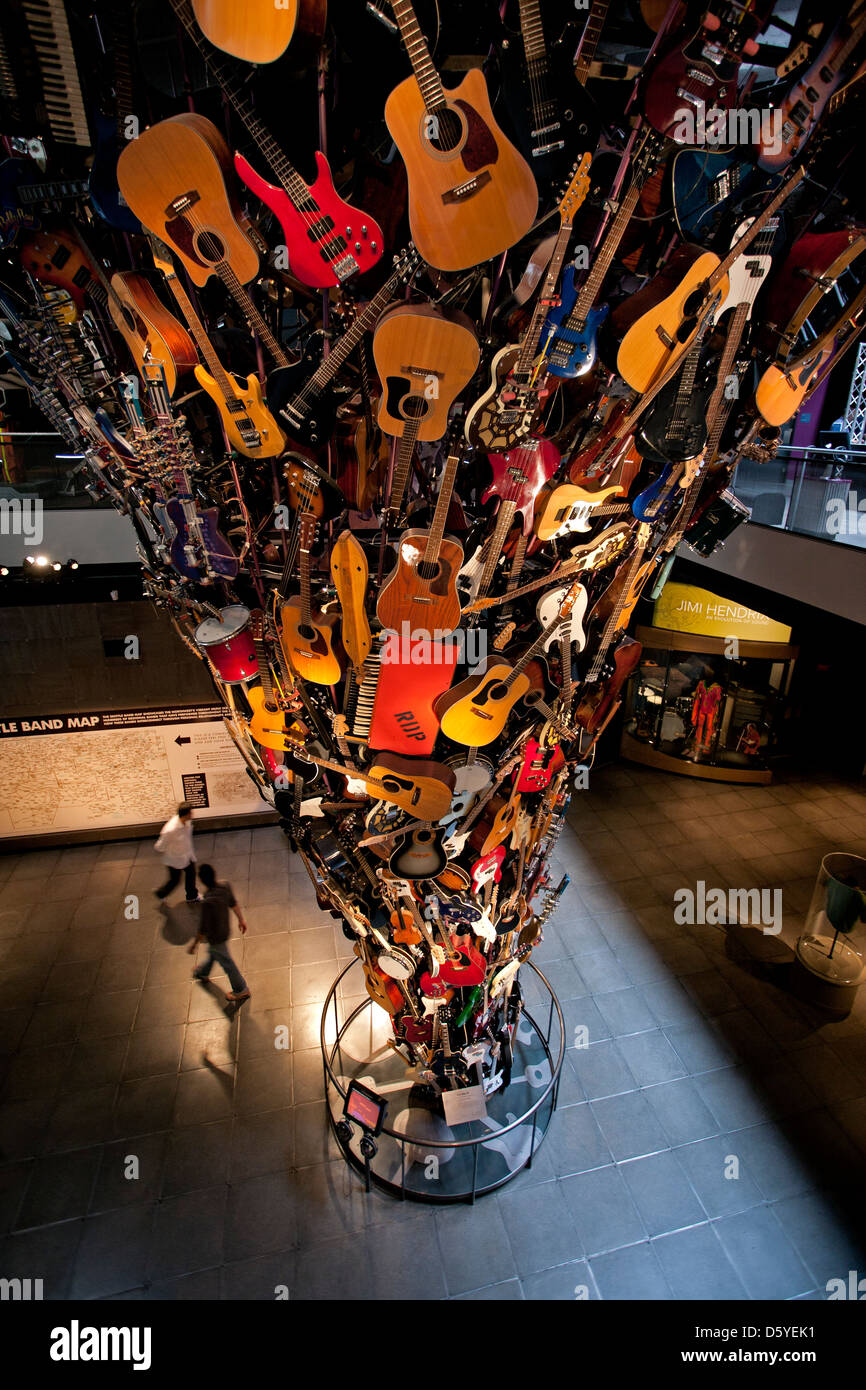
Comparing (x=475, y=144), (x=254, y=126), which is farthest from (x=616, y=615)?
(x=254, y=126)

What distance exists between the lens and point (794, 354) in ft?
8.09

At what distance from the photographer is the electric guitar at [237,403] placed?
2287 mm

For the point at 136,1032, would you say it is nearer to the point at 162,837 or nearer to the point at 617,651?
the point at 162,837

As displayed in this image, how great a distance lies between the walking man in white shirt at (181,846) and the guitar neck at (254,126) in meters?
4.90

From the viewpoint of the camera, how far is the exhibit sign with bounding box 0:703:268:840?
6859 millimetres

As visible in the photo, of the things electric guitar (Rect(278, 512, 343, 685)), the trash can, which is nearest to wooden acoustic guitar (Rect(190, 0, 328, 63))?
electric guitar (Rect(278, 512, 343, 685))

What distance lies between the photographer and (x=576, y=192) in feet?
6.54

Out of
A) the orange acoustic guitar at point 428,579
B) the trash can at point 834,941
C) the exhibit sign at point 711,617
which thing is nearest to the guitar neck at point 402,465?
the orange acoustic guitar at point 428,579

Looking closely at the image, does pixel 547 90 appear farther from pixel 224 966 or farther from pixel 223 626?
pixel 224 966

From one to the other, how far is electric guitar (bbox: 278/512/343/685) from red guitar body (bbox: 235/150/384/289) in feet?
2.70

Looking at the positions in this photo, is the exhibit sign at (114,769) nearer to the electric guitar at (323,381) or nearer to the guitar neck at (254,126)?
the electric guitar at (323,381)

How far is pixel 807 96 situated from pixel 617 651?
6.98 feet

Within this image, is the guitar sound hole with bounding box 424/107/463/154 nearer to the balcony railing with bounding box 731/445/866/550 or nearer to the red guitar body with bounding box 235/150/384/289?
the red guitar body with bounding box 235/150/384/289
